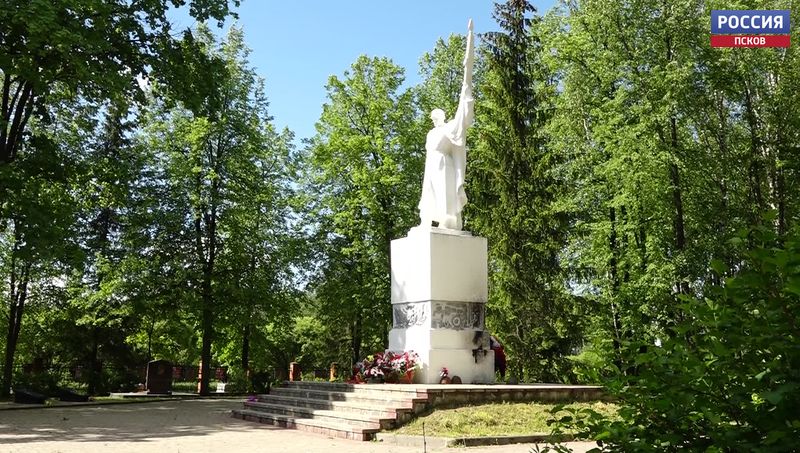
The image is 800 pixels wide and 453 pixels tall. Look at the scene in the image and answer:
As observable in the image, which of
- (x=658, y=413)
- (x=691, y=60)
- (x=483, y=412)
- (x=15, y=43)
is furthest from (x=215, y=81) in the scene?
(x=658, y=413)

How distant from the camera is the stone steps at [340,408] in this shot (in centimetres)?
1098

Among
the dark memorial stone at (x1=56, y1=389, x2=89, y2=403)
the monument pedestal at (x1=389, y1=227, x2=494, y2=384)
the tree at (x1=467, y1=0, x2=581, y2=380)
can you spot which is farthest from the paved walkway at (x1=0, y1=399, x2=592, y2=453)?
the tree at (x1=467, y1=0, x2=581, y2=380)

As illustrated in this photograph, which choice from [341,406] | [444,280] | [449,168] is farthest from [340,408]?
[449,168]

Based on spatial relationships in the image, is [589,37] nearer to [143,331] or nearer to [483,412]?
[483,412]

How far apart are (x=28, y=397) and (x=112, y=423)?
24.1ft

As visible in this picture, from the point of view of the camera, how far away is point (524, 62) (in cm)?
2394

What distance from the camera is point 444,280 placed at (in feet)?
46.9

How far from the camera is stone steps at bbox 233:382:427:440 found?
11.0m

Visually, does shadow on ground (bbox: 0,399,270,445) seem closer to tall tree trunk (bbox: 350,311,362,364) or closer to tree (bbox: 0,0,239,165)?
tree (bbox: 0,0,239,165)

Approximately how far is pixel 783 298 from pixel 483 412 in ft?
31.2

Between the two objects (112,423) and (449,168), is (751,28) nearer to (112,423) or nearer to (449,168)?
(449,168)

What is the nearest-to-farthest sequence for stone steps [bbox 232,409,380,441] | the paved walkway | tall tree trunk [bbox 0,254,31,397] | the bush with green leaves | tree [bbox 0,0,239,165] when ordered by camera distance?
the bush with green leaves
the paved walkway
stone steps [bbox 232,409,380,441]
tree [bbox 0,0,239,165]
tall tree trunk [bbox 0,254,31,397]

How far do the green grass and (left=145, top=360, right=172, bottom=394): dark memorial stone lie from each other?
17142mm

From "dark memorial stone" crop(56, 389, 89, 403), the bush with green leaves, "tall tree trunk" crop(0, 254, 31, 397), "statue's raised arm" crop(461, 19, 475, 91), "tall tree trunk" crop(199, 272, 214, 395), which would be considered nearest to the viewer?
the bush with green leaves
